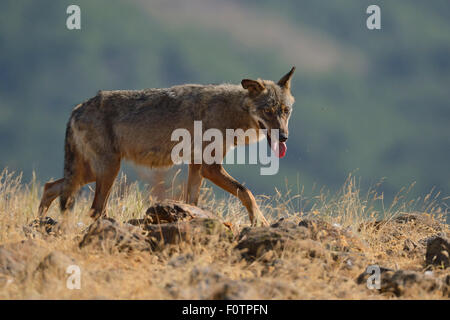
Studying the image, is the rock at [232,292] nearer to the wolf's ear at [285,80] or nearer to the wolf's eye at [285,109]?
the wolf's eye at [285,109]

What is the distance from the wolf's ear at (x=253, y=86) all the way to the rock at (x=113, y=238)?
3.41 metres

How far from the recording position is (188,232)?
6.26m

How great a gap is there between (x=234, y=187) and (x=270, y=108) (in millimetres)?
1377

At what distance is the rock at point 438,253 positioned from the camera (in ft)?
21.6

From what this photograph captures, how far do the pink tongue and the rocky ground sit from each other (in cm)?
163

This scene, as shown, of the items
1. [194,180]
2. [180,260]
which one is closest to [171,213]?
[180,260]

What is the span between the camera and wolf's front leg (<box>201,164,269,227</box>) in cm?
808

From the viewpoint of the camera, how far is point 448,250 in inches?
262

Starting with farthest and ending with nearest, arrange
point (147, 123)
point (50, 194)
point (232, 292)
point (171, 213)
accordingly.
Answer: point (50, 194) < point (147, 123) < point (171, 213) < point (232, 292)

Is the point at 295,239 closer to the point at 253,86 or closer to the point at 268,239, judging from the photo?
the point at 268,239

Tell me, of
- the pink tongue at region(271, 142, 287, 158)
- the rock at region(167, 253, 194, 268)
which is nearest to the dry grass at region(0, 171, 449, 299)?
the rock at region(167, 253, 194, 268)
